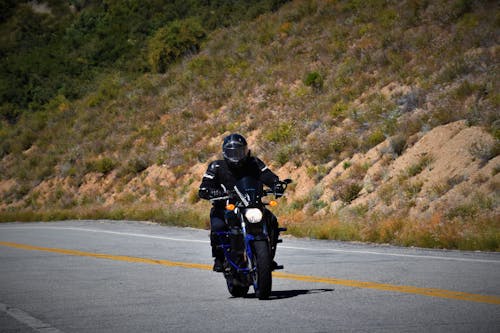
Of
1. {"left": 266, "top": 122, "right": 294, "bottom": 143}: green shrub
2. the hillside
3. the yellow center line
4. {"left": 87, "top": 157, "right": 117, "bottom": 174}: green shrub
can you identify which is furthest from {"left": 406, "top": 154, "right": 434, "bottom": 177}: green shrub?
{"left": 87, "top": 157, "right": 117, "bottom": 174}: green shrub

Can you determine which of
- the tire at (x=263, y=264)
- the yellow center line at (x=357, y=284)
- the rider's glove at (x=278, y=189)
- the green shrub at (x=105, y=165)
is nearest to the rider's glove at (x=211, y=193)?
the rider's glove at (x=278, y=189)

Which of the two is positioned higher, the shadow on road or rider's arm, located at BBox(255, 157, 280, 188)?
rider's arm, located at BBox(255, 157, 280, 188)

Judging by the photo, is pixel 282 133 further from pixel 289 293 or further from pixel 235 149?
pixel 289 293

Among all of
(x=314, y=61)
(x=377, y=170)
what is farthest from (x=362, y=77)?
(x=377, y=170)

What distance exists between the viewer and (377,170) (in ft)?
83.8

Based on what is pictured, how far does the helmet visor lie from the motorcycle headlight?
105 cm

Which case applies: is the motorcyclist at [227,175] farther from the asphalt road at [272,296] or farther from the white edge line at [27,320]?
the white edge line at [27,320]

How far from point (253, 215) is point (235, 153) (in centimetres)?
115

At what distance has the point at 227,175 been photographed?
1087 cm

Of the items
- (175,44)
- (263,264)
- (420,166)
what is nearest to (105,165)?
(175,44)

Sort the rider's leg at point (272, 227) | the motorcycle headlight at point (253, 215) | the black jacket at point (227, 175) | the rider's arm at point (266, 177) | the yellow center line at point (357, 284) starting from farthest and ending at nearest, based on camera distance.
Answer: the rider's arm at point (266, 177), the black jacket at point (227, 175), the rider's leg at point (272, 227), the motorcycle headlight at point (253, 215), the yellow center line at point (357, 284)

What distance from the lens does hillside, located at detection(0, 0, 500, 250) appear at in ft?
71.0

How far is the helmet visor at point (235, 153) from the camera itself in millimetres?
10688

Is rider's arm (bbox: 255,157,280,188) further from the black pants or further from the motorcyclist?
the black pants
